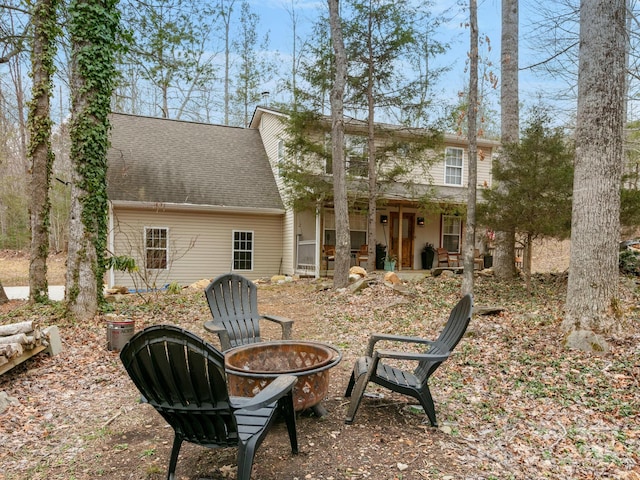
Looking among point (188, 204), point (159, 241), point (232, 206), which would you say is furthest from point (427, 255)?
point (159, 241)

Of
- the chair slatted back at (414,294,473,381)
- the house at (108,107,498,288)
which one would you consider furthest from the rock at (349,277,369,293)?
the chair slatted back at (414,294,473,381)

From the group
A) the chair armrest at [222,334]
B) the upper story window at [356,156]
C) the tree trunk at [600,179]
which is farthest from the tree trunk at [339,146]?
the chair armrest at [222,334]

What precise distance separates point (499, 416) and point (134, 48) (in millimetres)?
8897

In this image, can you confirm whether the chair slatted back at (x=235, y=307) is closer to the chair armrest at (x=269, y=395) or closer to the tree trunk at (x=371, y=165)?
the chair armrest at (x=269, y=395)

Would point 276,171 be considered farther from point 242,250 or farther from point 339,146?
point 339,146

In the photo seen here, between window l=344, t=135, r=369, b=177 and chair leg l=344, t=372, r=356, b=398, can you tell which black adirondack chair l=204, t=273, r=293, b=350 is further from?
window l=344, t=135, r=369, b=177

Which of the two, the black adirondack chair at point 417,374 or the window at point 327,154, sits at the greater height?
the window at point 327,154

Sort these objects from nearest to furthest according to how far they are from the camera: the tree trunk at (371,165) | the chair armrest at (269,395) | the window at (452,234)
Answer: the chair armrest at (269,395)
the tree trunk at (371,165)
the window at (452,234)

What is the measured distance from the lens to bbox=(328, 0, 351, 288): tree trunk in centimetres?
984

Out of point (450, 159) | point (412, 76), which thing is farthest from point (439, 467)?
point (450, 159)

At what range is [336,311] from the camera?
8.13 metres

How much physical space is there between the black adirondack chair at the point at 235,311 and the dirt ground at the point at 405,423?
0.97 meters

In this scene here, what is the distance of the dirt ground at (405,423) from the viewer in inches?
108

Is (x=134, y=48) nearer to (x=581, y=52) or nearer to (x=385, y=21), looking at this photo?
(x=385, y=21)
